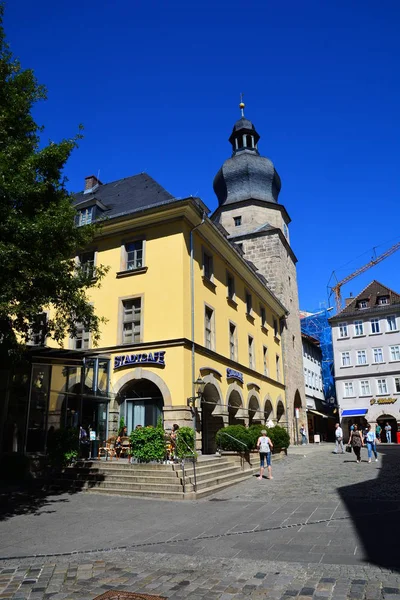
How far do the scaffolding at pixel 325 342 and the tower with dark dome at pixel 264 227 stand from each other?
59.7 feet

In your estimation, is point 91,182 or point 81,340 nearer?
point 81,340

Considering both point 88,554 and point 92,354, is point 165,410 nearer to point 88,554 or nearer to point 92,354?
point 92,354

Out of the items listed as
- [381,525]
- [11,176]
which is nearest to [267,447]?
[381,525]

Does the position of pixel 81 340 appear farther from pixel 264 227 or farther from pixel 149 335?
pixel 264 227

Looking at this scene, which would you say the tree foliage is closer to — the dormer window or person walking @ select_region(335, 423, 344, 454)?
person walking @ select_region(335, 423, 344, 454)

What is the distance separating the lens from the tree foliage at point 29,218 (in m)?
9.92

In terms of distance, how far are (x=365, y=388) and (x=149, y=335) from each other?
107 feet

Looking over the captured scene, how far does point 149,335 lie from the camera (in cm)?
1867

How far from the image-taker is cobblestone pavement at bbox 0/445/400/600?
17.2 ft

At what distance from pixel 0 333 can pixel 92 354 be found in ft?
22.0

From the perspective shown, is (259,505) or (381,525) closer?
(381,525)

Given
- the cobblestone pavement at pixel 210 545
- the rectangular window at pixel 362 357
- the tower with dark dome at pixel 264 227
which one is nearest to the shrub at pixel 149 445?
the cobblestone pavement at pixel 210 545

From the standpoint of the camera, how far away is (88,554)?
272 inches

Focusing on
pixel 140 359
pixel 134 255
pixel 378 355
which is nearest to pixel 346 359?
pixel 378 355
